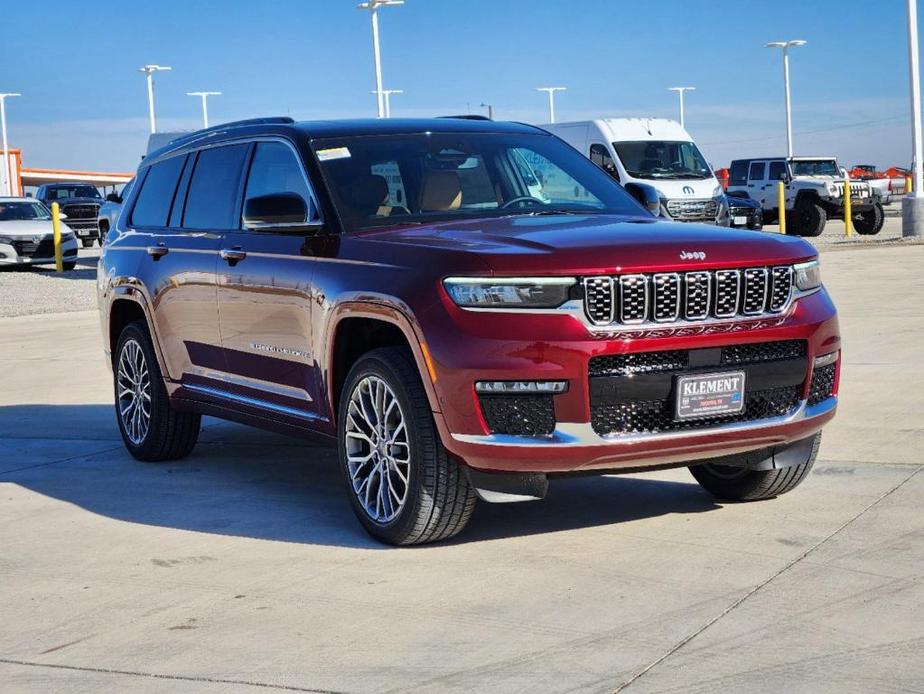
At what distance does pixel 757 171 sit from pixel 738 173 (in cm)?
107

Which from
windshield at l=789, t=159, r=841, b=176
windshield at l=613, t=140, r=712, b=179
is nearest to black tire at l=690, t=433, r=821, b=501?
windshield at l=613, t=140, r=712, b=179

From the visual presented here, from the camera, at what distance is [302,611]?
505cm

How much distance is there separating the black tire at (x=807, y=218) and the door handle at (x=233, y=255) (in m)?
29.0

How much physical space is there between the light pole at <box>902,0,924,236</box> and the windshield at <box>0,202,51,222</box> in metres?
17.2

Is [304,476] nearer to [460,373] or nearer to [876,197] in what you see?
[460,373]

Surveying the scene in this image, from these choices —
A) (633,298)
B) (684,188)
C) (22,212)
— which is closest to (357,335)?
(633,298)

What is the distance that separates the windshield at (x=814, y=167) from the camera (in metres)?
36.3

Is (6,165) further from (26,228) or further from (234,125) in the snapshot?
(234,125)

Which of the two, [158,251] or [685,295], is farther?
[158,251]

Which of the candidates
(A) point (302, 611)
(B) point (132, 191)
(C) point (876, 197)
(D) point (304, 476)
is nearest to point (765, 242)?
(A) point (302, 611)

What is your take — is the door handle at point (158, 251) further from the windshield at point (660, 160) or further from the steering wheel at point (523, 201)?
the windshield at point (660, 160)

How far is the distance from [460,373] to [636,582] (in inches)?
37.5

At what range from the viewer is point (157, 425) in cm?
805

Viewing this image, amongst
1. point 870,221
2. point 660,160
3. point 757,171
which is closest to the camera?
point 660,160
